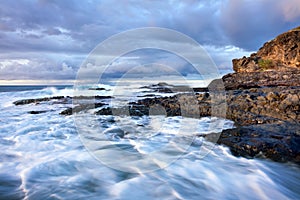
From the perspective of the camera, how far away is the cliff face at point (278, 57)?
26172 mm

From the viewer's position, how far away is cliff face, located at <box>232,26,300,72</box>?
2617 centimetres

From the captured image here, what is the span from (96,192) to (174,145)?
8.04 feet

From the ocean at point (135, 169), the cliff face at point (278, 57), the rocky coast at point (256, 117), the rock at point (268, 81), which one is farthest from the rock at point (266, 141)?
the cliff face at point (278, 57)

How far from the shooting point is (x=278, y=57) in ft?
92.6

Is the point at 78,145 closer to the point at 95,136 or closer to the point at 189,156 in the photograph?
the point at 95,136

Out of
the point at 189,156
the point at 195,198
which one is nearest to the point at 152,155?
the point at 189,156

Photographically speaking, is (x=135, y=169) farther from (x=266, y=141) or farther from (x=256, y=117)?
(x=256, y=117)

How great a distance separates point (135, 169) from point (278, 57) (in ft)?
99.0

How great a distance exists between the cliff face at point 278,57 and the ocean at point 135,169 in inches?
982

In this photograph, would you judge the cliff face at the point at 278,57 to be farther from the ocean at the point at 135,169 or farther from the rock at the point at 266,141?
the ocean at the point at 135,169

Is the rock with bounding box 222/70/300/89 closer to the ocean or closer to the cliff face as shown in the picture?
the cliff face

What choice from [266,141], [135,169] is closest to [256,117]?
[266,141]

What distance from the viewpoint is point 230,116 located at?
24.9 ft

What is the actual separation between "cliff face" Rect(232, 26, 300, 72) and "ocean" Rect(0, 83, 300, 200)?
24.9 meters
